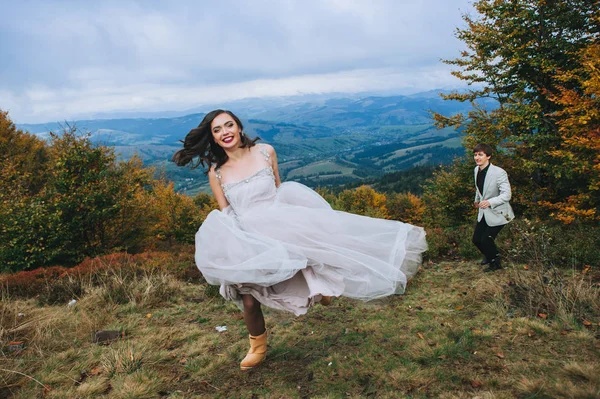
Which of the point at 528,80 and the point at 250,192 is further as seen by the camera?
the point at 528,80

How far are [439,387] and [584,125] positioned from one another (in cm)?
1278

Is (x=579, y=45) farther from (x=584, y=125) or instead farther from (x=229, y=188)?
(x=229, y=188)

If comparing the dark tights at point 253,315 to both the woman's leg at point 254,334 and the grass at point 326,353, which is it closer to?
the woman's leg at point 254,334

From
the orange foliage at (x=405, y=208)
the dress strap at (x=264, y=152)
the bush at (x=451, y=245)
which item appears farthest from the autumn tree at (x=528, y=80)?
the orange foliage at (x=405, y=208)

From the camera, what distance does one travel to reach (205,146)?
12.9 ft

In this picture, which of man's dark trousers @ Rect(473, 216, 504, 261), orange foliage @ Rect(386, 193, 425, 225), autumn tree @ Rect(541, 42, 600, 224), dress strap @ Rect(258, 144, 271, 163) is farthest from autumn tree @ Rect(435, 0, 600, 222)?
orange foliage @ Rect(386, 193, 425, 225)

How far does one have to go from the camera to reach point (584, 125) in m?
11.6

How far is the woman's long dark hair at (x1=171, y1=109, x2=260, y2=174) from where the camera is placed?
3816mm

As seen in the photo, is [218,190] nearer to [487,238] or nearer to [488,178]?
[488,178]

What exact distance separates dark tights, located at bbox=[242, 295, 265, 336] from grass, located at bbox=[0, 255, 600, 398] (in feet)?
1.58

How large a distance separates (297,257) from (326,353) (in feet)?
5.26

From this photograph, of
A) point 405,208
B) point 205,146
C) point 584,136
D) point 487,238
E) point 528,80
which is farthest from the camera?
point 405,208

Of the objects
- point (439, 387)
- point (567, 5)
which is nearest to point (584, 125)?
point (567, 5)

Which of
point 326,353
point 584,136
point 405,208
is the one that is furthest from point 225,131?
point 405,208
